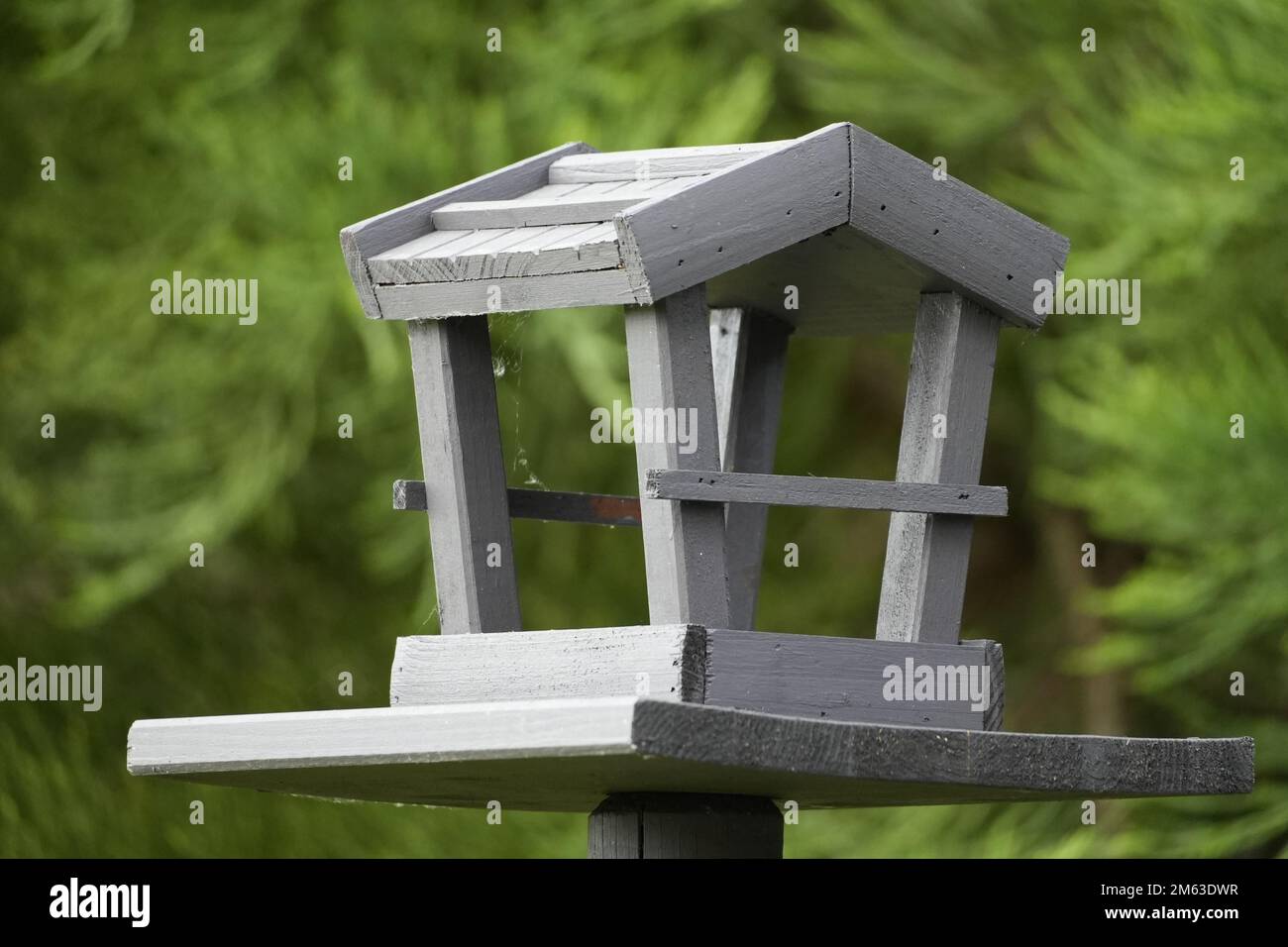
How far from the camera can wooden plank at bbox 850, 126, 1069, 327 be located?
1088mm

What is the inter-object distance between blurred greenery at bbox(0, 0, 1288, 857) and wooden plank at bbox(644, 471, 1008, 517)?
128 cm

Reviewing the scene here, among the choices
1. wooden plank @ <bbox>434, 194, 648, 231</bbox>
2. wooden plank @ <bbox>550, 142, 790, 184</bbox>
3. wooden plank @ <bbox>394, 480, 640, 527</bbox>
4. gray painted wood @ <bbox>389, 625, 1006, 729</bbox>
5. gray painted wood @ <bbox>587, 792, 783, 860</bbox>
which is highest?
wooden plank @ <bbox>550, 142, 790, 184</bbox>

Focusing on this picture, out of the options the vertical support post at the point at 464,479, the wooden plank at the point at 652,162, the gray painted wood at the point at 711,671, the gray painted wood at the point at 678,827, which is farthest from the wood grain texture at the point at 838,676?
the wooden plank at the point at 652,162

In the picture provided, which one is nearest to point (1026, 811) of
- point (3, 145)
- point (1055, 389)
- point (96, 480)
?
point (1055, 389)

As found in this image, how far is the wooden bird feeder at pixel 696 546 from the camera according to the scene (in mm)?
960

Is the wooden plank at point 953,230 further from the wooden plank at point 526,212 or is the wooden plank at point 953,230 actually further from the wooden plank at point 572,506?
the wooden plank at point 572,506

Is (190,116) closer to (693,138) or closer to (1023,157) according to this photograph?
(693,138)

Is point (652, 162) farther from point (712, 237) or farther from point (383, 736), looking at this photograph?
point (383, 736)

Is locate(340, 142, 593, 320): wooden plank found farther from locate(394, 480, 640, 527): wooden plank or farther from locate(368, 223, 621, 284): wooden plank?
locate(394, 480, 640, 527): wooden plank

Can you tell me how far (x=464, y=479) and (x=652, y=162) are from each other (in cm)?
26

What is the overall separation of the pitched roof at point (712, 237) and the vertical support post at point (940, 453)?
27 mm

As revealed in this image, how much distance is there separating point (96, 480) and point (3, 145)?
68 centimetres

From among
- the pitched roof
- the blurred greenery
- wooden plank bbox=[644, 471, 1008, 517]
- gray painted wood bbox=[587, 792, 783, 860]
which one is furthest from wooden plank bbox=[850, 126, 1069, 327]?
the blurred greenery

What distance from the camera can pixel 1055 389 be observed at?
8.41 feet
